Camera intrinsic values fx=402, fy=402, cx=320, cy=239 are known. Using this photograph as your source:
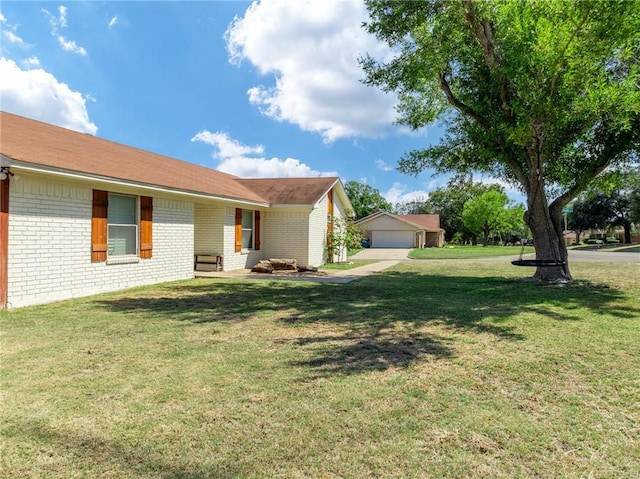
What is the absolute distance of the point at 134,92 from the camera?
15.0m

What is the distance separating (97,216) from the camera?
9352 mm

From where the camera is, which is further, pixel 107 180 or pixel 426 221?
pixel 426 221

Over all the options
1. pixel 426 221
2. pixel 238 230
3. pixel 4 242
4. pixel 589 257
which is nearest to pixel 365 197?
pixel 426 221

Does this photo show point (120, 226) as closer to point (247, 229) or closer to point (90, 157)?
point (90, 157)

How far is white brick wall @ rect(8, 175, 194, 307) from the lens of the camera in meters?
7.67

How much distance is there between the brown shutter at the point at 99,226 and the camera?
9281 millimetres

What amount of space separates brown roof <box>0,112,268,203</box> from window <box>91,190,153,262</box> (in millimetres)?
653

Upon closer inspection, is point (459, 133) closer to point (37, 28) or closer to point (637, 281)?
point (637, 281)

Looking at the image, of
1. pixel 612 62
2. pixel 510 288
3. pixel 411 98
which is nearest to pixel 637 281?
pixel 510 288

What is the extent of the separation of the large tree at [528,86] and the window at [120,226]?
7.50 meters

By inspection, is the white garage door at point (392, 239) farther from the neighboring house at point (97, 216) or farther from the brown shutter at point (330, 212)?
the neighboring house at point (97, 216)

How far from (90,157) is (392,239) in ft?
133

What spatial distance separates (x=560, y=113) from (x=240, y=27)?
9.30 meters

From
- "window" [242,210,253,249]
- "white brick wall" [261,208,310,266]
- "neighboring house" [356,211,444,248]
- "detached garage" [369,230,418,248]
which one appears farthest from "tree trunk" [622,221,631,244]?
"window" [242,210,253,249]
